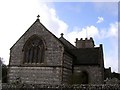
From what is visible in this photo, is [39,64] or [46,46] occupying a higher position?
[46,46]

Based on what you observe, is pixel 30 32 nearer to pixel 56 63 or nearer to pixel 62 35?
pixel 56 63

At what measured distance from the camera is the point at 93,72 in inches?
1529

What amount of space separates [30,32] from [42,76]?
7763mm

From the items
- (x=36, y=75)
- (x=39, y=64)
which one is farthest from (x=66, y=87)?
(x=39, y=64)

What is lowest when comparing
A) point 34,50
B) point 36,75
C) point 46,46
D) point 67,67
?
point 36,75

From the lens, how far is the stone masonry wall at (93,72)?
38500 mm

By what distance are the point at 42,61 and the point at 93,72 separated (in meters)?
10.0

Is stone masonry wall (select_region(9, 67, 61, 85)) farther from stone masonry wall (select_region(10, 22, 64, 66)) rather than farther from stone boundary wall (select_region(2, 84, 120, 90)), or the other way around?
stone boundary wall (select_region(2, 84, 120, 90))

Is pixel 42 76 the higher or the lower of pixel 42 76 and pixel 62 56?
the lower

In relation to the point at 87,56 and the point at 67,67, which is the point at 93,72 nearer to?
the point at 87,56

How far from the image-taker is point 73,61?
40000 millimetres

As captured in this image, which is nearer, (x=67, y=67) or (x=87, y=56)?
(x=67, y=67)

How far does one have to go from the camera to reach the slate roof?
Answer: 131 ft

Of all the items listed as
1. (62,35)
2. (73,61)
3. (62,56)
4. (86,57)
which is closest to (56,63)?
(62,56)
